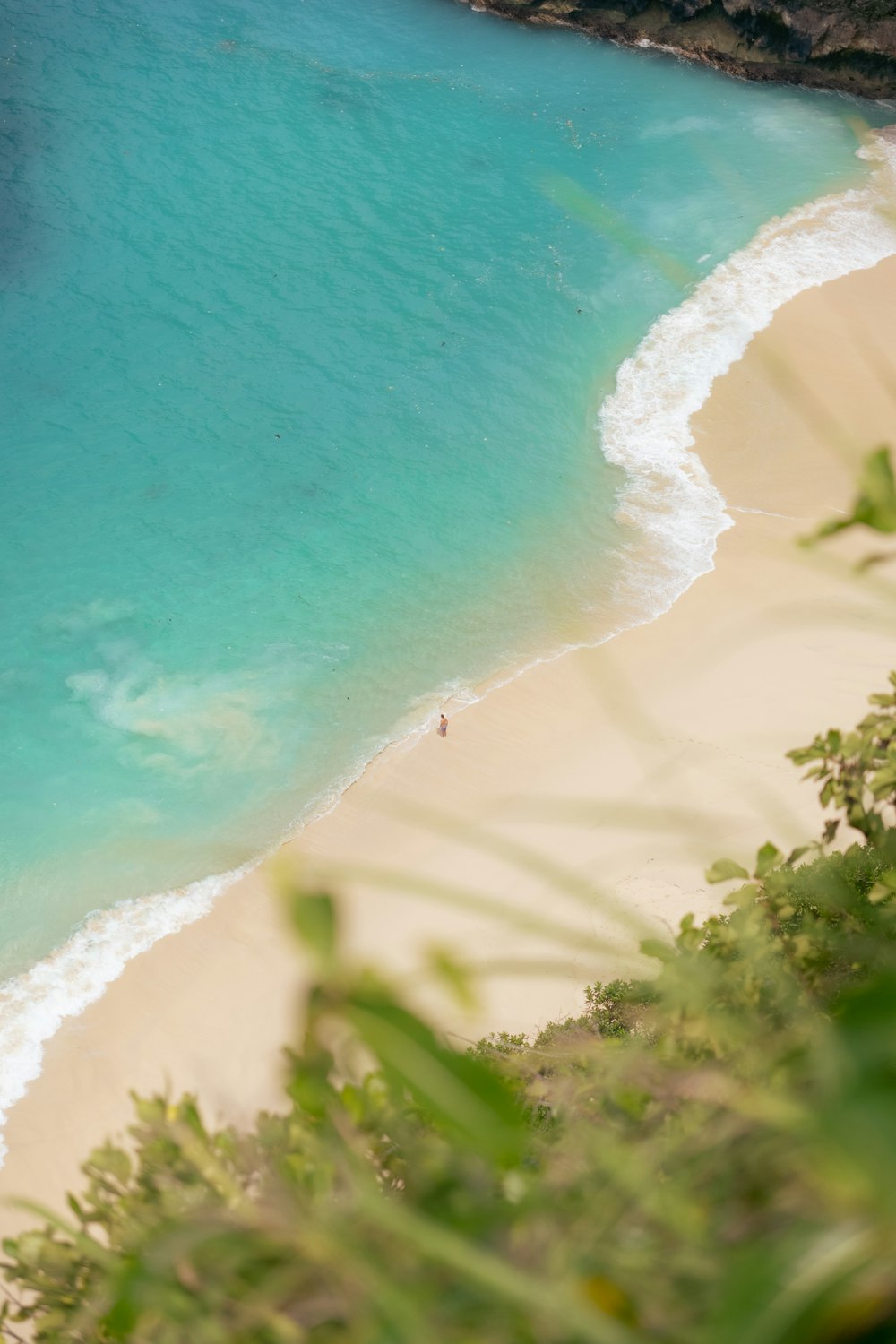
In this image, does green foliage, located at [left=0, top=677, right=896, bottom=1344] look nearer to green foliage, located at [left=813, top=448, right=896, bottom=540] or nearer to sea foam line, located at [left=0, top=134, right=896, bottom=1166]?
green foliage, located at [left=813, top=448, right=896, bottom=540]

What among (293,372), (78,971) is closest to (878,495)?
(78,971)

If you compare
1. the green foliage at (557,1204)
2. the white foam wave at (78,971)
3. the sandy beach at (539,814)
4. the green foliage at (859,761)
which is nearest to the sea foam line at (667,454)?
the white foam wave at (78,971)

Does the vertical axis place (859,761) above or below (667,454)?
below

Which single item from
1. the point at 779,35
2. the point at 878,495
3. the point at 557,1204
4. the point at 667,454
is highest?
the point at 779,35

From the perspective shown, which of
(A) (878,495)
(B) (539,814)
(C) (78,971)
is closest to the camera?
(A) (878,495)

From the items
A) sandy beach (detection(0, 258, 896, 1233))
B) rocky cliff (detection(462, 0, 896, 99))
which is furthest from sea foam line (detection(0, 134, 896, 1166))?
rocky cliff (detection(462, 0, 896, 99))

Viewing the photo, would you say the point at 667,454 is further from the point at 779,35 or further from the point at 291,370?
the point at 779,35
